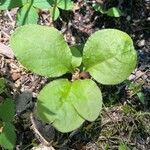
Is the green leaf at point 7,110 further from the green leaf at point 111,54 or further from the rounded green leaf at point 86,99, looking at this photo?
the green leaf at point 111,54

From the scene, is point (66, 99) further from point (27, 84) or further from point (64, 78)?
point (27, 84)

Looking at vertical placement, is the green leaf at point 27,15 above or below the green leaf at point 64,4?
above

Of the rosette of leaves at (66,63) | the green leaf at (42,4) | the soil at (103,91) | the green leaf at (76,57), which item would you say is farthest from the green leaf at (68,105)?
the green leaf at (42,4)

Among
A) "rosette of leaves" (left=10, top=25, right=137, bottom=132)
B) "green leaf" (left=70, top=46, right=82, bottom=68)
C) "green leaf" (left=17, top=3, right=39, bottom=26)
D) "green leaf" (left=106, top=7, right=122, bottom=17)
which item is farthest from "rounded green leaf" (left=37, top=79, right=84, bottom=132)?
"green leaf" (left=106, top=7, right=122, bottom=17)

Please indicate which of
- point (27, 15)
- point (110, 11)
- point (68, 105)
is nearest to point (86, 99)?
point (68, 105)

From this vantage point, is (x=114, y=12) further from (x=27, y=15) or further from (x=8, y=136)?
(x=8, y=136)

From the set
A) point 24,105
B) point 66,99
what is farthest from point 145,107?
point 24,105
